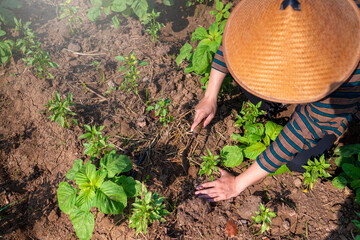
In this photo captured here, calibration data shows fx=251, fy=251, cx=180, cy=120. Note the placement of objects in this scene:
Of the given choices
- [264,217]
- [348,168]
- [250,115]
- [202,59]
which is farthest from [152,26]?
[348,168]

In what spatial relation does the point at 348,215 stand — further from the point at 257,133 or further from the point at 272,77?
the point at 272,77

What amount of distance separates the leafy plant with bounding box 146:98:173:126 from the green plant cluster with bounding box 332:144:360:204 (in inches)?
64.3

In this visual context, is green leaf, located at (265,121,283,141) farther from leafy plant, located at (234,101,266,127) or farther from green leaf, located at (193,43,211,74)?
green leaf, located at (193,43,211,74)

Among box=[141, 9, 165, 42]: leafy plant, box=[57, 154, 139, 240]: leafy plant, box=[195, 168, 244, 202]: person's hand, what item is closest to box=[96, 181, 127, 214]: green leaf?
box=[57, 154, 139, 240]: leafy plant

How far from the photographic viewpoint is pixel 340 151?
7.70 ft

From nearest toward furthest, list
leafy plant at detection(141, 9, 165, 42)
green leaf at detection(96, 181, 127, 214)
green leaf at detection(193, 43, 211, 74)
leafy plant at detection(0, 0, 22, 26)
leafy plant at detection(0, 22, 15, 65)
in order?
1. green leaf at detection(96, 181, 127, 214)
2. green leaf at detection(193, 43, 211, 74)
3. leafy plant at detection(0, 22, 15, 65)
4. leafy plant at detection(141, 9, 165, 42)
5. leafy plant at detection(0, 0, 22, 26)

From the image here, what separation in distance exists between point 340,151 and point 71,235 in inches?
100

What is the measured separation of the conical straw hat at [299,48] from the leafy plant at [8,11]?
338 cm

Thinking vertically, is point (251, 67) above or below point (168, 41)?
above

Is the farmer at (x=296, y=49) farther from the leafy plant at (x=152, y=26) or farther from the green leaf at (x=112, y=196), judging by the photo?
the leafy plant at (x=152, y=26)

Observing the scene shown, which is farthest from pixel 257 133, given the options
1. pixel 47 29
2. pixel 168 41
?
pixel 47 29

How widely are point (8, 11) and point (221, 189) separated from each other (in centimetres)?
358

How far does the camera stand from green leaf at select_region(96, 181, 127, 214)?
1817 millimetres

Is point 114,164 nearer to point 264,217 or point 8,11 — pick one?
point 264,217
